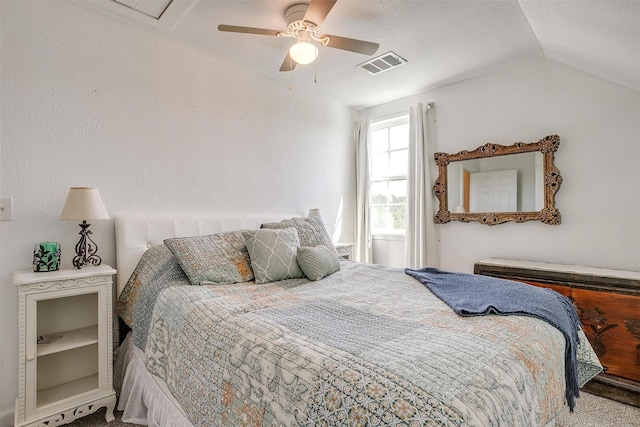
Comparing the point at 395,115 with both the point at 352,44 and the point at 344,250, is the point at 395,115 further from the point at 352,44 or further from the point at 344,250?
the point at 352,44

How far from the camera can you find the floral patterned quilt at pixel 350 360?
2.44 feet

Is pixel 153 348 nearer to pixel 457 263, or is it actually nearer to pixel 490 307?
pixel 490 307

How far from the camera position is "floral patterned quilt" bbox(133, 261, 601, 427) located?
74 cm

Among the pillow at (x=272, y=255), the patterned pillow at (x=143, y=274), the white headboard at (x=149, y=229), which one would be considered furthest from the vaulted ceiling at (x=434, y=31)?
the patterned pillow at (x=143, y=274)

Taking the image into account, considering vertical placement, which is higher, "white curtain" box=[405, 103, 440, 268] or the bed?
"white curtain" box=[405, 103, 440, 268]

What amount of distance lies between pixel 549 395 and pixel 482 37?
2.45 metres

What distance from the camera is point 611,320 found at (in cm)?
208

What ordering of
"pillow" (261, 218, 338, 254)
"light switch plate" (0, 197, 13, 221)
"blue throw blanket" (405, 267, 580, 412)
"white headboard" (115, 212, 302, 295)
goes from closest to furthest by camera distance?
"blue throw blanket" (405, 267, 580, 412), "light switch plate" (0, 197, 13, 221), "white headboard" (115, 212, 302, 295), "pillow" (261, 218, 338, 254)

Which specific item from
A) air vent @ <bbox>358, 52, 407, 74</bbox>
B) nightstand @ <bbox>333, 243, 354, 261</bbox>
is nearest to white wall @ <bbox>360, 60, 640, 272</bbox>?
air vent @ <bbox>358, 52, 407, 74</bbox>

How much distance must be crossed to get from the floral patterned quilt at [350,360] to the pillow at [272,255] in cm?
Answer: 32

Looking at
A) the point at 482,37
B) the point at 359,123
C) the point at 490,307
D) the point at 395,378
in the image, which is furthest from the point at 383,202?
the point at 395,378

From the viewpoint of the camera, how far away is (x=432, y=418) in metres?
0.66

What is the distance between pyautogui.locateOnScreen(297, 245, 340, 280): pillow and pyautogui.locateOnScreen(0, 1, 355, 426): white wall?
1019 millimetres

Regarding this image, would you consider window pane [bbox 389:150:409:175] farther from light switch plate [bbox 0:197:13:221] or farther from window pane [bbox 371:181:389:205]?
light switch plate [bbox 0:197:13:221]
